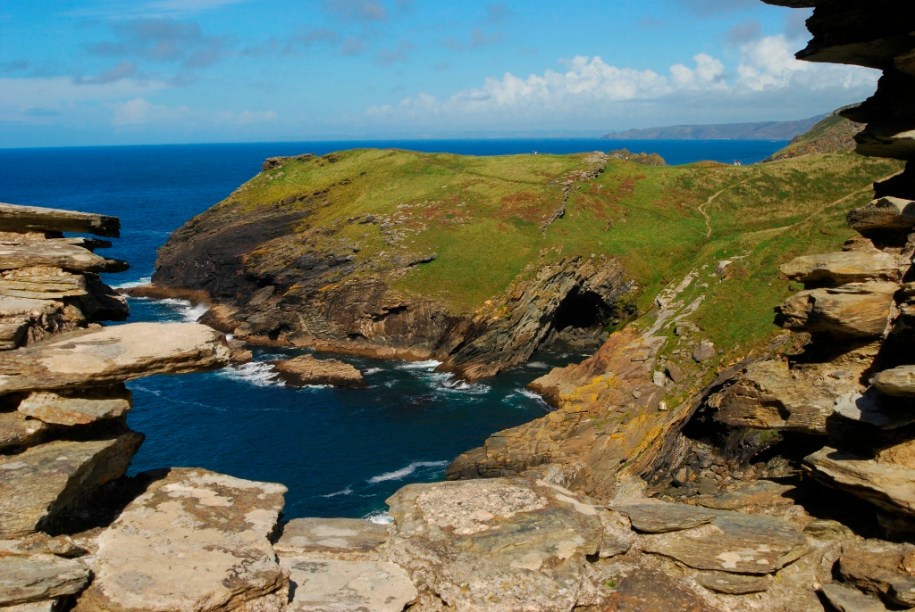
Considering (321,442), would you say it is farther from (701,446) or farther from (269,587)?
(269,587)

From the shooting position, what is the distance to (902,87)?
59.0 ft

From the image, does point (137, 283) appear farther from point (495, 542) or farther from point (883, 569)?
point (883, 569)

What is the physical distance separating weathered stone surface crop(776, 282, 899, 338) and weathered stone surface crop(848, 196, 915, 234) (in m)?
1.69

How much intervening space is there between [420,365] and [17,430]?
218 feet

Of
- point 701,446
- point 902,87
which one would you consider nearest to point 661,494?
point 701,446

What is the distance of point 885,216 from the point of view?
699 inches

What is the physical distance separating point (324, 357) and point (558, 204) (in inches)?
1637

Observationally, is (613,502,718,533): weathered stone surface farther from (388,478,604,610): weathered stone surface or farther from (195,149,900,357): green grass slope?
(195,149,900,357): green grass slope

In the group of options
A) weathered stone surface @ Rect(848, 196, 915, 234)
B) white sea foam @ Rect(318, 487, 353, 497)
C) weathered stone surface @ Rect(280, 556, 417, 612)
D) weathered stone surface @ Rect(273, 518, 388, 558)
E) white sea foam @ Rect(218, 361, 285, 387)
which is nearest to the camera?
weathered stone surface @ Rect(280, 556, 417, 612)

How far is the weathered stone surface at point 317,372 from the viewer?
243ft

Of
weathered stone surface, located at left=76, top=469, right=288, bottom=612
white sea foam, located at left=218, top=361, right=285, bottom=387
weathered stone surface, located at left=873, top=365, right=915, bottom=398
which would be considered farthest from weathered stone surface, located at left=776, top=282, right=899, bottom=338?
white sea foam, located at left=218, top=361, right=285, bottom=387

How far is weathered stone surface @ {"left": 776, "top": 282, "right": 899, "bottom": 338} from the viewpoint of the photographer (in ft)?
56.7

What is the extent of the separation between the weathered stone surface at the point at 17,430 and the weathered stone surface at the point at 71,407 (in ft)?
0.51

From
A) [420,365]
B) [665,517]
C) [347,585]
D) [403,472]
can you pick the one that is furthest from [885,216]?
[420,365]
